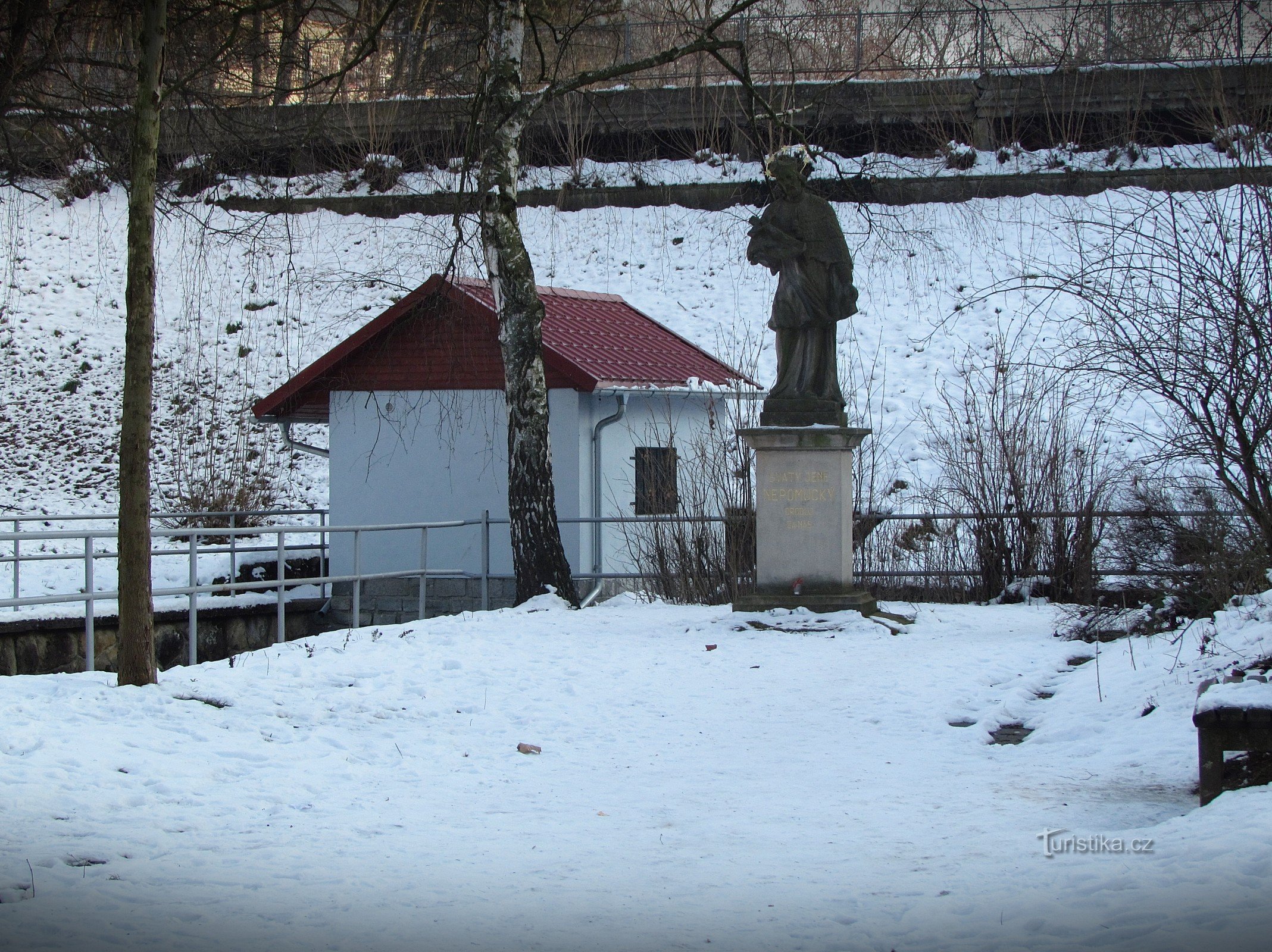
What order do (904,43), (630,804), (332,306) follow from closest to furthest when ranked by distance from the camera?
(630,804) < (904,43) < (332,306)

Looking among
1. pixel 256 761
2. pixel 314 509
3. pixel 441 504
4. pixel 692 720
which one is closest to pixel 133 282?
pixel 256 761

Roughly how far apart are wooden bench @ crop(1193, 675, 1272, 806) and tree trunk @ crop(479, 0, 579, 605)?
9.23 meters

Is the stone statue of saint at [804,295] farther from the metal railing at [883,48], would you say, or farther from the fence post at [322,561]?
the fence post at [322,561]

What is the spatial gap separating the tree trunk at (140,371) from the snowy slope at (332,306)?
13954 millimetres

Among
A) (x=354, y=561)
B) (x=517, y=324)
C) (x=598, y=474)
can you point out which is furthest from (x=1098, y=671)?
(x=354, y=561)

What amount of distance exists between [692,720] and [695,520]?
20.2 ft

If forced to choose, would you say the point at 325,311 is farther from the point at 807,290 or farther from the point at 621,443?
the point at 807,290

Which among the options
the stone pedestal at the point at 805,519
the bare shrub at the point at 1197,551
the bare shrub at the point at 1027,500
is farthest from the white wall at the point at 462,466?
the bare shrub at the point at 1197,551

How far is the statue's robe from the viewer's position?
476 inches

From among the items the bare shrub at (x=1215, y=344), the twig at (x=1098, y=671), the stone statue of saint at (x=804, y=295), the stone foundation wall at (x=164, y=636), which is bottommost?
the stone foundation wall at (x=164, y=636)

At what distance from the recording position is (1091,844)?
16.2 feet

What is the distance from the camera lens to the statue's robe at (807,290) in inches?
476

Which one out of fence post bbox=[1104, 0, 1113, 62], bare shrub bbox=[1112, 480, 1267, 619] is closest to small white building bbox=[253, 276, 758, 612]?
bare shrub bbox=[1112, 480, 1267, 619]

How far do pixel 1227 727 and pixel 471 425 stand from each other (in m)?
13.4
